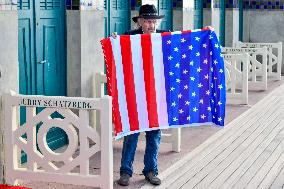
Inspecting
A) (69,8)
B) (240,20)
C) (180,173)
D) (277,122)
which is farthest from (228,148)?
(240,20)

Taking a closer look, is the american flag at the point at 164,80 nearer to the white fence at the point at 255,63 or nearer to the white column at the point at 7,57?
the white column at the point at 7,57

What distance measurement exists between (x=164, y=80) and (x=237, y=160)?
1542mm

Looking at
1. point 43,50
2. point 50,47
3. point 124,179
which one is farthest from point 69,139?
point 50,47

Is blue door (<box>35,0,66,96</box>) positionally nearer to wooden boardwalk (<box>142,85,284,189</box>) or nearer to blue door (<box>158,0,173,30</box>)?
wooden boardwalk (<box>142,85,284,189</box>)

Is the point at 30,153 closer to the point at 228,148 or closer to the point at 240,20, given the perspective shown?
the point at 228,148

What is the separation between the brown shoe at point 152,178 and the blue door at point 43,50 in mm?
1659

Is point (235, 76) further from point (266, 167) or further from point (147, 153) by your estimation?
point (147, 153)

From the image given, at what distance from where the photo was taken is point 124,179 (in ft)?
19.5

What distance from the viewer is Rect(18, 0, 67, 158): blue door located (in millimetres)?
6758

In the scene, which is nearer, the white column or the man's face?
the white column

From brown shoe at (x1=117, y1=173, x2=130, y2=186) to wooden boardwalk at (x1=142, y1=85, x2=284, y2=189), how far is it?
20cm

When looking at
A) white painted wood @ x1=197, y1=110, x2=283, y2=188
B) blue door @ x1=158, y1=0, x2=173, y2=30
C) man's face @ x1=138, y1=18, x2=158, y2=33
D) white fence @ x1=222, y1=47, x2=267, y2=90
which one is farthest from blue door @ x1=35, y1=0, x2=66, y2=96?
white fence @ x1=222, y1=47, x2=267, y2=90

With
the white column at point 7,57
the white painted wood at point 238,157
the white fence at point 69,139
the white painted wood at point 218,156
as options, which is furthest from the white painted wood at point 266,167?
the white column at point 7,57

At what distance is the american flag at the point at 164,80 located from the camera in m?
5.89
